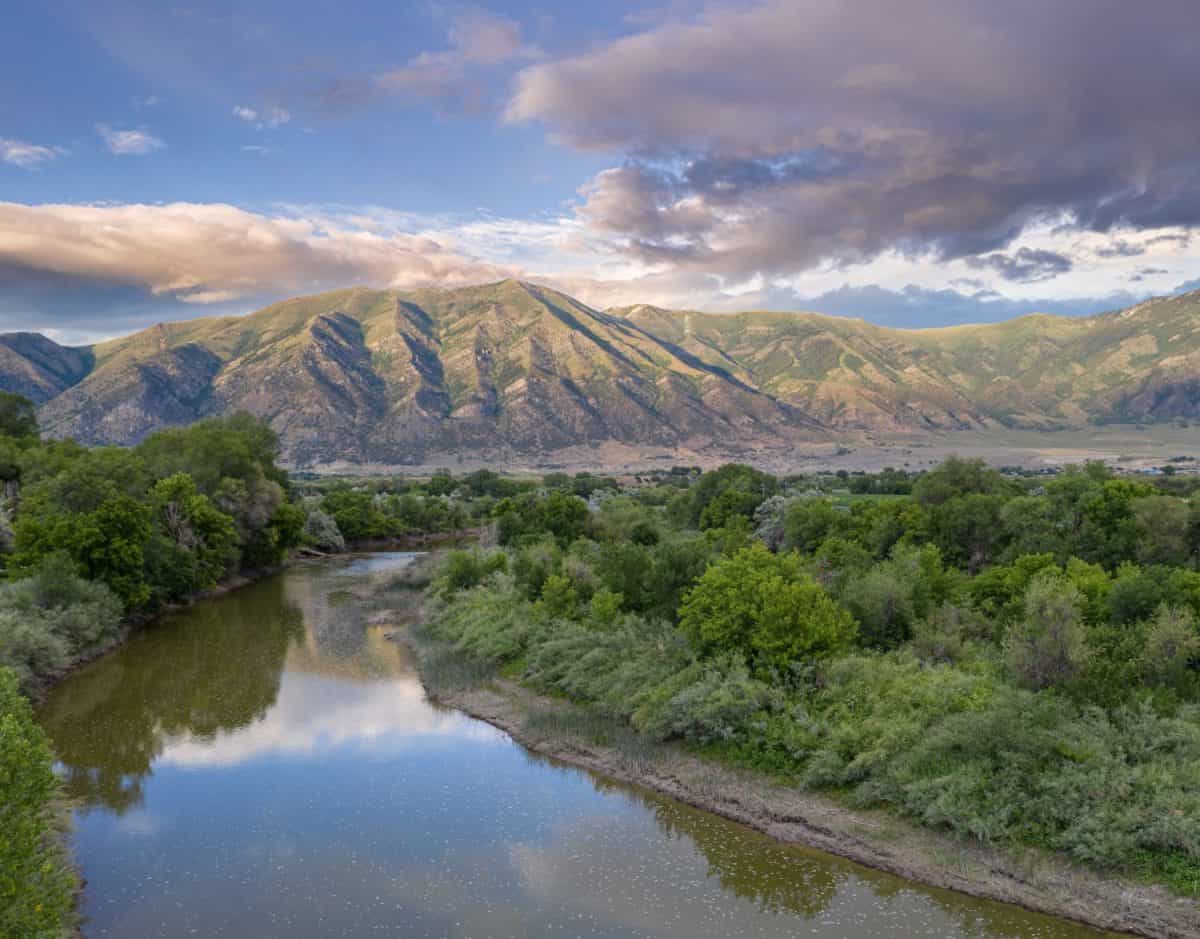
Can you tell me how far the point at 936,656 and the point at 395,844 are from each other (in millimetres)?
22763

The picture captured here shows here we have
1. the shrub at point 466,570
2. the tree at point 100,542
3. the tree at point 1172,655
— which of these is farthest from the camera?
the shrub at point 466,570

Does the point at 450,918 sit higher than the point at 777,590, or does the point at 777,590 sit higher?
the point at 777,590

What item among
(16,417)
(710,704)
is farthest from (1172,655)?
(16,417)

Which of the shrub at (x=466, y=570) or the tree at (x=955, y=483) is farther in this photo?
the tree at (x=955, y=483)

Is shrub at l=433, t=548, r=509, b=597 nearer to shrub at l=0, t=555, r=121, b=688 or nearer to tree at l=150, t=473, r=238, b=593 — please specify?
tree at l=150, t=473, r=238, b=593

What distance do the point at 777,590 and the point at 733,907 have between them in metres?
14.7

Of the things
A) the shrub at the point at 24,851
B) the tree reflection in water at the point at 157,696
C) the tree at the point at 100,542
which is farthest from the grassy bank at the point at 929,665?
the tree at the point at 100,542

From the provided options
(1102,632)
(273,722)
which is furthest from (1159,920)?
(273,722)

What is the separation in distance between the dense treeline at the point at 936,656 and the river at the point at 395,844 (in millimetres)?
3669

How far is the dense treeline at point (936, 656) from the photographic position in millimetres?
24953

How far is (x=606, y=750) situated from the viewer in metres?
33.3

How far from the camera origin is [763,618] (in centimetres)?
3488

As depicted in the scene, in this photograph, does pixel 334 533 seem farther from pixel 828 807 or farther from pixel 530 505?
pixel 828 807

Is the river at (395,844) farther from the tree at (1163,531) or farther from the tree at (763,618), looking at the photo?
the tree at (1163,531)
